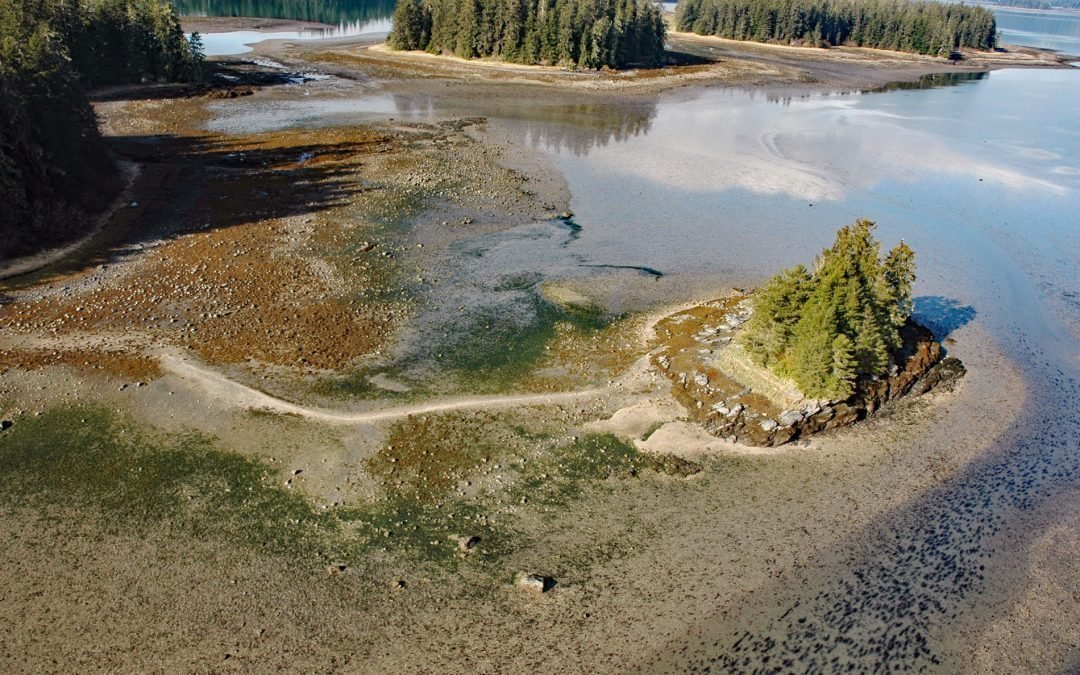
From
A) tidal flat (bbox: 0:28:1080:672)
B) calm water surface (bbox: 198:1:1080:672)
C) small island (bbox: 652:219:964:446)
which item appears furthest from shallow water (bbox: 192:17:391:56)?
small island (bbox: 652:219:964:446)

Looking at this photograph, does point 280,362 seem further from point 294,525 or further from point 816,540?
point 816,540

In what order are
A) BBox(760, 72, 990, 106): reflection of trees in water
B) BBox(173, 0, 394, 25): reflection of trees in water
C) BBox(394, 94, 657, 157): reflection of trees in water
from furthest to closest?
BBox(173, 0, 394, 25): reflection of trees in water < BBox(760, 72, 990, 106): reflection of trees in water < BBox(394, 94, 657, 157): reflection of trees in water

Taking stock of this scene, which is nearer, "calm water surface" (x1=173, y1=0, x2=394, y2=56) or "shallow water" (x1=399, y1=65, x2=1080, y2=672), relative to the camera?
"shallow water" (x1=399, y1=65, x2=1080, y2=672)

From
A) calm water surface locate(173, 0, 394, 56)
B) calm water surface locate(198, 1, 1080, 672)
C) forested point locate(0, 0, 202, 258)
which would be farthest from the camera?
calm water surface locate(173, 0, 394, 56)

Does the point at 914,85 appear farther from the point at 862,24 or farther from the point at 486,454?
the point at 486,454

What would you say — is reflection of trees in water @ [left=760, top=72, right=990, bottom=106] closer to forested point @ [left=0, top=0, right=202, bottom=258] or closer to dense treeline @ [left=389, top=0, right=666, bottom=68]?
dense treeline @ [left=389, top=0, right=666, bottom=68]
